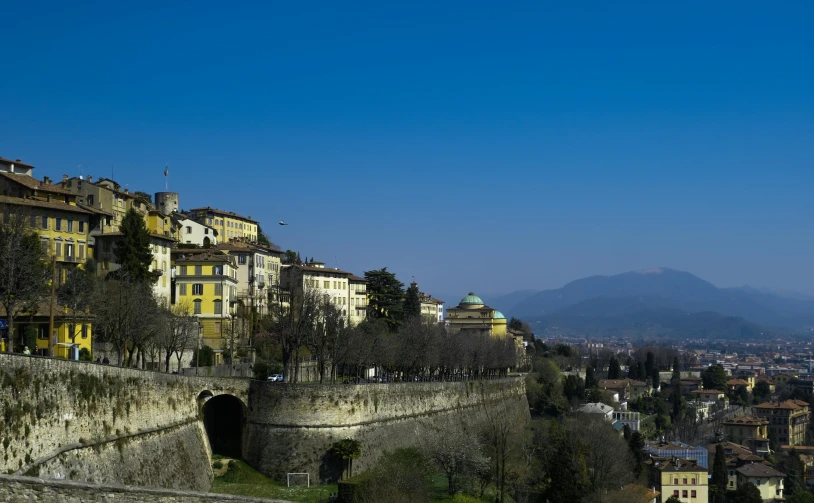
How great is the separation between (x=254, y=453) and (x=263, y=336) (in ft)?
91.4

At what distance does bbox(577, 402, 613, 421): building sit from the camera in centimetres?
11575

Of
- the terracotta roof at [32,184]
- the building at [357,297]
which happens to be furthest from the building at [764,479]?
the terracotta roof at [32,184]

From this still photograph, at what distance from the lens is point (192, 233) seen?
103125mm

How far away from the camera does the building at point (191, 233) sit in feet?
330

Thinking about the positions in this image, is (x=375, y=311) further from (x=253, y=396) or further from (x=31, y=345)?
(x=31, y=345)

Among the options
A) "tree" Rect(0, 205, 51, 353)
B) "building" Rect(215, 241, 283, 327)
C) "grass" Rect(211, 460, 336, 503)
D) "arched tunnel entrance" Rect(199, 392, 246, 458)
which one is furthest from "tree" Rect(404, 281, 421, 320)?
"tree" Rect(0, 205, 51, 353)

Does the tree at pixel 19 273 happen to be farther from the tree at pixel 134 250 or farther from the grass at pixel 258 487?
the tree at pixel 134 250

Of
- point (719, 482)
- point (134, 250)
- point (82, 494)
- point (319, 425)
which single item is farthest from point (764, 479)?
point (82, 494)

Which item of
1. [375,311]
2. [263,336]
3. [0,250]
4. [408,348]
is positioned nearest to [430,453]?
[408,348]

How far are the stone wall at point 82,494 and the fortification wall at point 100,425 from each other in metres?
7.03

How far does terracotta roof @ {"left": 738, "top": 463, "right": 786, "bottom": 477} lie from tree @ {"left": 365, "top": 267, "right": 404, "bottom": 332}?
4649 centimetres

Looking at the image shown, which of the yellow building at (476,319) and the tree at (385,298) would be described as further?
the yellow building at (476,319)

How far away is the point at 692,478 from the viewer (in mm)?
96000

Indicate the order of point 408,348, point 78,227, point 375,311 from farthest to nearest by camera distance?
point 375,311
point 408,348
point 78,227
